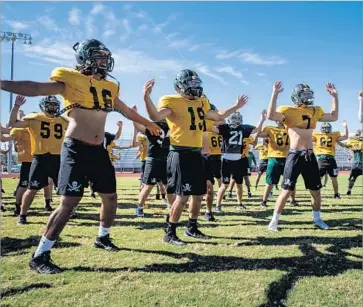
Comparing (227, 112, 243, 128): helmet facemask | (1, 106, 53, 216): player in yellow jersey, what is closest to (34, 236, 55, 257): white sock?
(1, 106, 53, 216): player in yellow jersey

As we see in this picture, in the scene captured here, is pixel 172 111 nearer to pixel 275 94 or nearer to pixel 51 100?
pixel 275 94

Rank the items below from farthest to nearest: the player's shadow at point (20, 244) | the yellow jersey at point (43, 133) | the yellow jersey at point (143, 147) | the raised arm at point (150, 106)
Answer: the yellow jersey at point (143, 147) → the yellow jersey at point (43, 133) → the raised arm at point (150, 106) → the player's shadow at point (20, 244)

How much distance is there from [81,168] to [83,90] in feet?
3.04

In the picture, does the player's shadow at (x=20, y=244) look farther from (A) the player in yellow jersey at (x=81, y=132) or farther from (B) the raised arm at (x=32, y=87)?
(B) the raised arm at (x=32, y=87)

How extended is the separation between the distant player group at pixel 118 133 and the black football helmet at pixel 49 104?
0.02 meters

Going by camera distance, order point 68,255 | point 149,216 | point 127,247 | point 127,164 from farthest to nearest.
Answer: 1. point 127,164
2. point 149,216
3. point 127,247
4. point 68,255

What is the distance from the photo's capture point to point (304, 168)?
684cm

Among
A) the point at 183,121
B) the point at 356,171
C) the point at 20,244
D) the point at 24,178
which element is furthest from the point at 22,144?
the point at 356,171

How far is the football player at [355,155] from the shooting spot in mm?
13678

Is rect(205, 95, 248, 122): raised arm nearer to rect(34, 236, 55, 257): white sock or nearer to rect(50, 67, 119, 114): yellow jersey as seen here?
rect(50, 67, 119, 114): yellow jersey

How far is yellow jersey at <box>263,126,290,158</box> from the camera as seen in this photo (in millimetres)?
10062

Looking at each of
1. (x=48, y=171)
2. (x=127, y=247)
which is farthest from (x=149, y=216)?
(x=127, y=247)

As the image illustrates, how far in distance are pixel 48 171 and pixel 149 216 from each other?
2.40 m

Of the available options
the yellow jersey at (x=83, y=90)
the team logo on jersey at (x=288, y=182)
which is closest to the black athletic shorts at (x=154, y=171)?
the team logo on jersey at (x=288, y=182)
